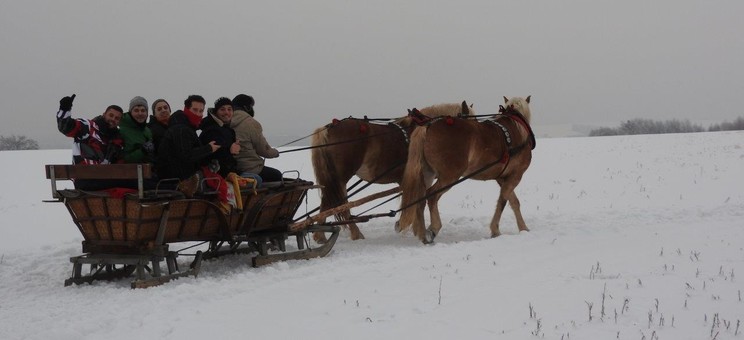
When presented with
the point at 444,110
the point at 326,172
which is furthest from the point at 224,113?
the point at 444,110

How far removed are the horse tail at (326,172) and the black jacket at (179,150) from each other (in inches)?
101

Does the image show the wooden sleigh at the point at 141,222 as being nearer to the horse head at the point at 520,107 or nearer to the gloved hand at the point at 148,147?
the gloved hand at the point at 148,147

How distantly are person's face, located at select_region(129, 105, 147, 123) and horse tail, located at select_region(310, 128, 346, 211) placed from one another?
272 cm

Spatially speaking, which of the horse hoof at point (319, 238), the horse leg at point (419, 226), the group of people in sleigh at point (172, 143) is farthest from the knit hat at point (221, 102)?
the horse leg at point (419, 226)

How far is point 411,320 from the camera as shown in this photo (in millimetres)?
4344

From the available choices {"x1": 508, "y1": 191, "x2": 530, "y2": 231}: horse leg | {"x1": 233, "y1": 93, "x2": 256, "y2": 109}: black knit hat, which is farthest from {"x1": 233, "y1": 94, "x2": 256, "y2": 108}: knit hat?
{"x1": 508, "y1": 191, "x2": 530, "y2": 231}: horse leg

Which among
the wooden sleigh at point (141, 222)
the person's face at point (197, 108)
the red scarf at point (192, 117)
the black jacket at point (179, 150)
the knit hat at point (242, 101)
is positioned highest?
the knit hat at point (242, 101)

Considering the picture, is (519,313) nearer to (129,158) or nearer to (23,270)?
(129,158)

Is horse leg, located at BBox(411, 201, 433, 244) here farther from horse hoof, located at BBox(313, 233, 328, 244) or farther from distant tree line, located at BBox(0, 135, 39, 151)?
distant tree line, located at BBox(0, 135, 39, 151)

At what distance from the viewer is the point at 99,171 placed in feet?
18.0

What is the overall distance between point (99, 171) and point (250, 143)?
1801mm

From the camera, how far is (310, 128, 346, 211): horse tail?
336 inches

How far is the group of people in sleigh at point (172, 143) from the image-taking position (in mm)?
5902

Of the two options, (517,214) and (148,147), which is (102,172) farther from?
(517,214)
